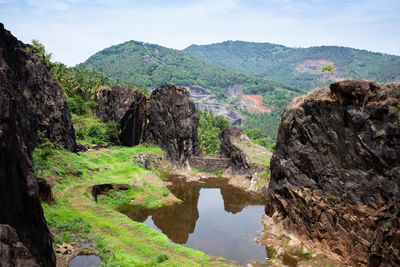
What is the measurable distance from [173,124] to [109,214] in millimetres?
41657

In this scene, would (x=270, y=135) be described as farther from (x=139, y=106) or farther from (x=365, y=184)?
(x=365, y=184)

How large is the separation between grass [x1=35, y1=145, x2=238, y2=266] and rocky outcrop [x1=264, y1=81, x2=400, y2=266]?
990cm

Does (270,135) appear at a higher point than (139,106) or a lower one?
lower

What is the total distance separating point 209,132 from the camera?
98875 millimetres

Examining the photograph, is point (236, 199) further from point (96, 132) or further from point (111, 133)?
point (96, 132)

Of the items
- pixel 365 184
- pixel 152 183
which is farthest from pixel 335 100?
pixel 152 183

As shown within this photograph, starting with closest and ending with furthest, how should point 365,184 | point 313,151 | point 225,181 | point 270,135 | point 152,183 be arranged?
point 365,184 < point 313,151 < point 152,183 < point 225,181 < point 270,135

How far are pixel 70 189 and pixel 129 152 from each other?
2634cm

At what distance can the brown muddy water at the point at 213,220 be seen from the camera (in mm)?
28281

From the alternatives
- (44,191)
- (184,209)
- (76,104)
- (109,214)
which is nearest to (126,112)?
(76,104)

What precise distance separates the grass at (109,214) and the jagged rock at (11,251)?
10907 mm

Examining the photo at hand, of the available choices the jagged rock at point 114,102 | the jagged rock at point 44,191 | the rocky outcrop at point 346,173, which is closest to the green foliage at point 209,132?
the jagged rock at point 114,102

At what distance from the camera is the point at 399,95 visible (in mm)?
21359

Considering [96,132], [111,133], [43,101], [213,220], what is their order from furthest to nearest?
[111,133] < [96,132] < [43,101] < [213,220]
